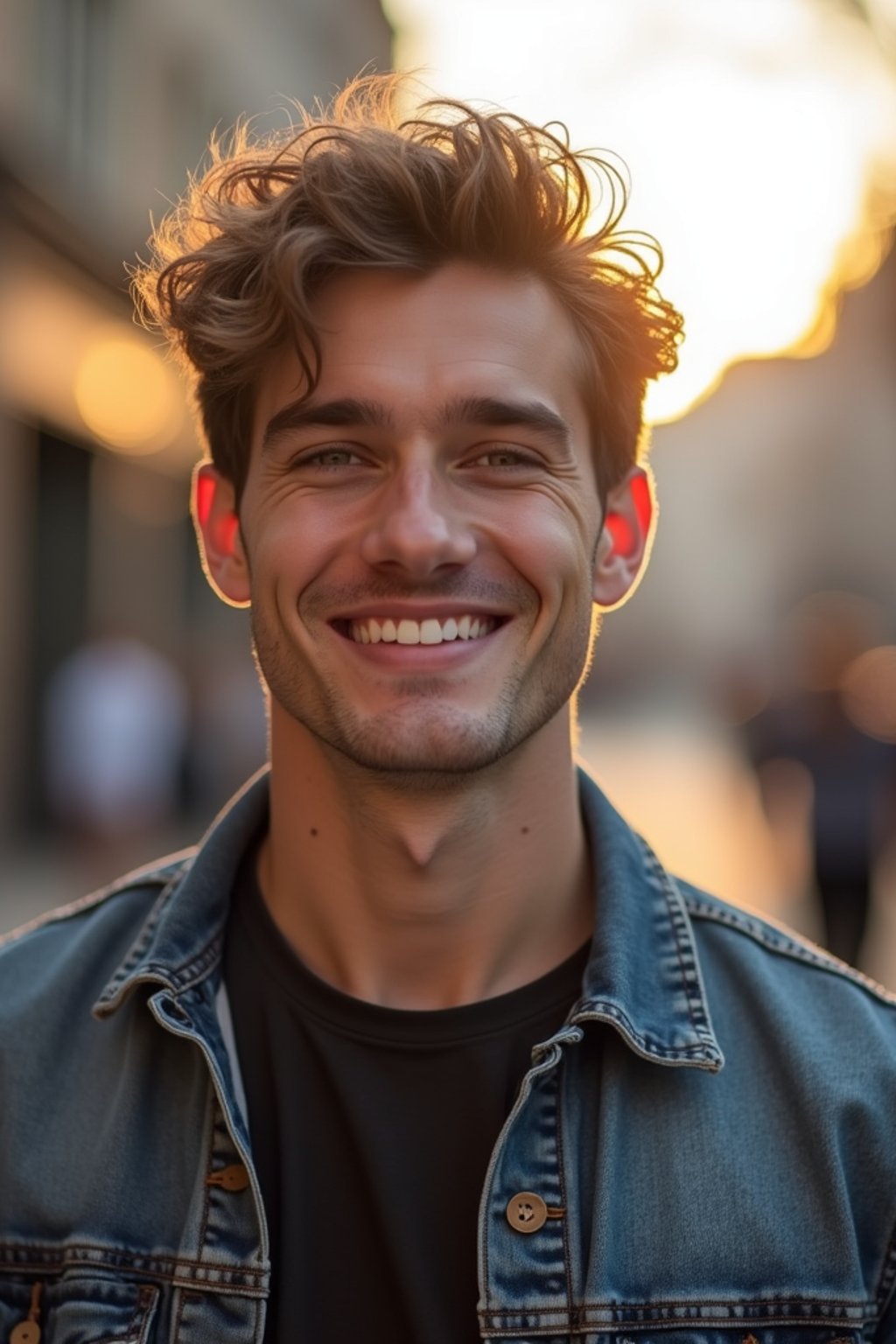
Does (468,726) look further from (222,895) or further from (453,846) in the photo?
(222,895)

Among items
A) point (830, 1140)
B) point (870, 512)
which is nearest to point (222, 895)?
point (830, 1140)

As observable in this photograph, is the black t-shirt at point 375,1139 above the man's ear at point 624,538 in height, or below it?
below

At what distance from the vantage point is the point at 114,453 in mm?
16438

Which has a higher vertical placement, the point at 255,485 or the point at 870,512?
the point at 870,512

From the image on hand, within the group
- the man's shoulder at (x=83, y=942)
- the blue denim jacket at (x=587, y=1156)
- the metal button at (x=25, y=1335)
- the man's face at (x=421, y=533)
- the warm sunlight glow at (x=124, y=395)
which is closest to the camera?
the blue denim jacket at (x=587, y=1156)

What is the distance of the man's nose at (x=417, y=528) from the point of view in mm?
2693

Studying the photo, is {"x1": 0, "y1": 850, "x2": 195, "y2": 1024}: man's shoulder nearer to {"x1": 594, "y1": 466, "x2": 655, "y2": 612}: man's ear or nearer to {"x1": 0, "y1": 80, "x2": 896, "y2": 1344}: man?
{"x1": 0, "y1": 80, "x2": 896, "y2": 1344}: man

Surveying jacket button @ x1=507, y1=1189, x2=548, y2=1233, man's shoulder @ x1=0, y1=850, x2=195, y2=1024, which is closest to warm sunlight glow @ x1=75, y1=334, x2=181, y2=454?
man's shoulder @ x1=0, y1=850, x2=195, y2=1024

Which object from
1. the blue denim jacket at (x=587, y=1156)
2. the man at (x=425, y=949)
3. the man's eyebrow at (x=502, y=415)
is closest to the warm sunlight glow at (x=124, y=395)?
the man at (x=425, y=949)

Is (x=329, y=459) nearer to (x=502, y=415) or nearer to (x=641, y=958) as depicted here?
(x=502, y=415)

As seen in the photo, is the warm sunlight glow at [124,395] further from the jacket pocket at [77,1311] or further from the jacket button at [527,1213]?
the jacket button at [527,1213]

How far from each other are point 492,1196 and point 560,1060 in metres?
0.25

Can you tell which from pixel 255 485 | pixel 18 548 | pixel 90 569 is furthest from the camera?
pixel 90 569

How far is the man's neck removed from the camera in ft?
9.21
